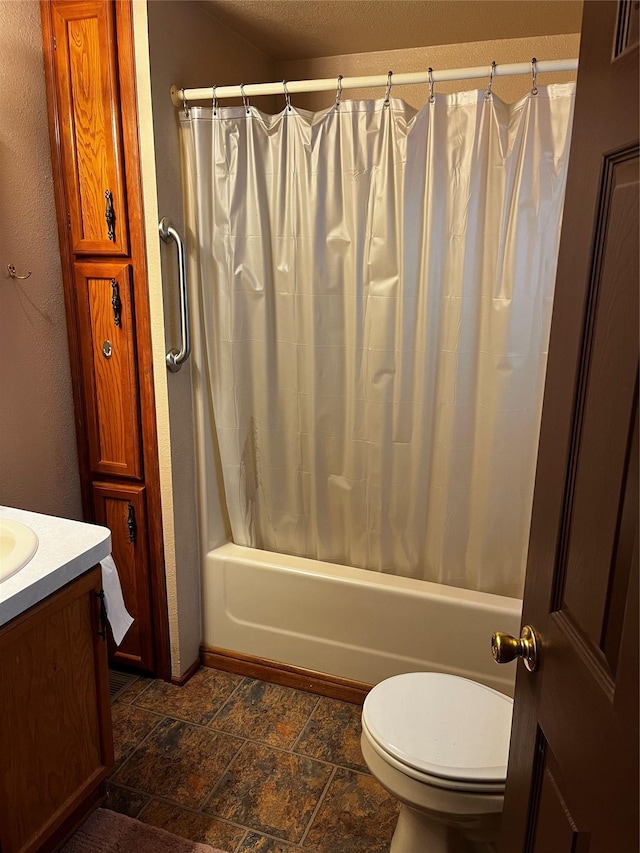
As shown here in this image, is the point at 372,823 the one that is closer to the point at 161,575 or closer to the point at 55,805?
the point at 55,805

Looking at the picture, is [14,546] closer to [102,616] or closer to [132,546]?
[102,616]

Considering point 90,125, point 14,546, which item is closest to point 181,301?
point 90,125

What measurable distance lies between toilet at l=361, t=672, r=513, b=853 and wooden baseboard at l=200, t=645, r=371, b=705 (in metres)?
0.63

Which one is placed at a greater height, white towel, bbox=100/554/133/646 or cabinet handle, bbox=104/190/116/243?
cabinet handle, bbox=104/190/116/243

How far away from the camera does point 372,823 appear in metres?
1.70

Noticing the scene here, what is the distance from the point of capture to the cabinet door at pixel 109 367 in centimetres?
198

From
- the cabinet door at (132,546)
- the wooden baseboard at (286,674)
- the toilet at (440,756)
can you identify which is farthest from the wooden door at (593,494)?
the cabinet door at (132,546)

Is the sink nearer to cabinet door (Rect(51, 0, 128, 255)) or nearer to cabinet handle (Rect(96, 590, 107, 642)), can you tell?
cabinet handle (Rect(96, 590, 107, 642))

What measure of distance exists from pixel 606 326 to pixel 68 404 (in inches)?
73.7

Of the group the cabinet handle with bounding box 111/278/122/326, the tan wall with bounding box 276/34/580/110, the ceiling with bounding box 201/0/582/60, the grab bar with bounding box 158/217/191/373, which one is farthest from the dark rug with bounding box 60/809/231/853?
the tan wall with bounding box 276/34/580/110

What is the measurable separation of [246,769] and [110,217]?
1.76 m

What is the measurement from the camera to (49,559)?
138cm

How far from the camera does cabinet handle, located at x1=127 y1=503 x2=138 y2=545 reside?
2.14 meters

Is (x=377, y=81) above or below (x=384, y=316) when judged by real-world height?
above
